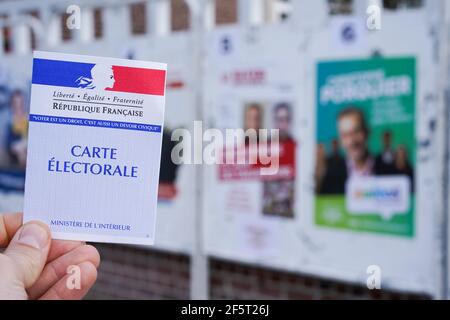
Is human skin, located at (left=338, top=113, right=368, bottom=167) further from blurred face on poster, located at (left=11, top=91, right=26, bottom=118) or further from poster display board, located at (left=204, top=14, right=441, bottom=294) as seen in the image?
blurred face on poster, located at (left=11, top=91, right=26, bottom=118)

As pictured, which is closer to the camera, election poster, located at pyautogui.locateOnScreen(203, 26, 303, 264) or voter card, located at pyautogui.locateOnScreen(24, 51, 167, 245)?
voter card, located at pyautogui.locateOnScreen(24, 51, 167, 245)

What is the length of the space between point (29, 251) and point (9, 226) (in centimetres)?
20

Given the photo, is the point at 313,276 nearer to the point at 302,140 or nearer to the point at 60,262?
the point at 302,140

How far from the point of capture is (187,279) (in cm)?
434

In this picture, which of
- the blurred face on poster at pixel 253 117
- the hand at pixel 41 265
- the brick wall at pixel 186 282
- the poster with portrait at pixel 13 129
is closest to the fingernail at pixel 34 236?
the hand at pixel 41 265

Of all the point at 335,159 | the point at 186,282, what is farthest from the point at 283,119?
the point at 186,282

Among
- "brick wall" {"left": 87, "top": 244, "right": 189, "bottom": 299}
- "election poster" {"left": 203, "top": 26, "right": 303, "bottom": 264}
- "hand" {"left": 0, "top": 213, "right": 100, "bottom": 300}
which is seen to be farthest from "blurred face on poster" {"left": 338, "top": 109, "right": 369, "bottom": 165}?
"hand" {"left": 0, "top": 213, "right": 100, "bottom": 300}

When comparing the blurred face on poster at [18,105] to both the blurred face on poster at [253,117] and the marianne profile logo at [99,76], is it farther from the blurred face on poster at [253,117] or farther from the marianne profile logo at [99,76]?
the marianne profile logo at [99,76]

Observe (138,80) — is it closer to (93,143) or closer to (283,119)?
(93,143)

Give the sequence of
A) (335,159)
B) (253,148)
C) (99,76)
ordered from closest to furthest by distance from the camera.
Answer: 1. (99,76)
2. (335,159)
3. (253,148)

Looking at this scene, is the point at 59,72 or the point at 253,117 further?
the point at 253,117

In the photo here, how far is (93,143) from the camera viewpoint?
4.72 ft

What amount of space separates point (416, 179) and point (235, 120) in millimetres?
1198

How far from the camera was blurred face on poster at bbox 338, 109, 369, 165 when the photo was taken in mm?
3453
